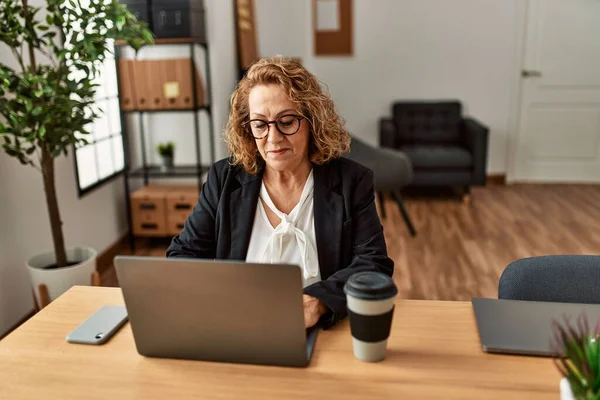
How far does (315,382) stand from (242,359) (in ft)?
0.50

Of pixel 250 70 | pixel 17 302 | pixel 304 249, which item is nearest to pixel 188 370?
pixel 304 249

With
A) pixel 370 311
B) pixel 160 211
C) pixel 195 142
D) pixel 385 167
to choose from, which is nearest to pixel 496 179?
pixel 385 167

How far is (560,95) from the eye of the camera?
545 cm

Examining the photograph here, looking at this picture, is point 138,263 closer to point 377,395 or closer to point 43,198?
point 377,395

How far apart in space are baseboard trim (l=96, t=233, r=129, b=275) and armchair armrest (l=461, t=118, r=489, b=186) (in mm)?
2930

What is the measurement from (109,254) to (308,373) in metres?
2.96

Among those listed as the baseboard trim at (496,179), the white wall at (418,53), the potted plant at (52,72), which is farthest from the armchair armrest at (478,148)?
the potted plant at (52,72)

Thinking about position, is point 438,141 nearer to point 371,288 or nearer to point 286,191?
point 286,191

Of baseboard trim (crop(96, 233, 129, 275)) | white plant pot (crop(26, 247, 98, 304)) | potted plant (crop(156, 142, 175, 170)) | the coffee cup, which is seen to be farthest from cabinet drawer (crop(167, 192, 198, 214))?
the coffee cup

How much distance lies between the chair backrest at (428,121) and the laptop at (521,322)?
4249mm

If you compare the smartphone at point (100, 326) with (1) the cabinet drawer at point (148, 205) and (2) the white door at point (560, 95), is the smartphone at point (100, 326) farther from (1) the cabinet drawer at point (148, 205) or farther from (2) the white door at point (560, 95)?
(2) the white door at point (560, 95)

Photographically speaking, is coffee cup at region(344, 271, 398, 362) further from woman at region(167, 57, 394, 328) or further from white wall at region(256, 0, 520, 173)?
white wall at region(256, 0, 520, 173)

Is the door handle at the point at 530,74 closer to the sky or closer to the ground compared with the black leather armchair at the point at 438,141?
closer to the sky

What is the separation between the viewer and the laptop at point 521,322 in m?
1.13
